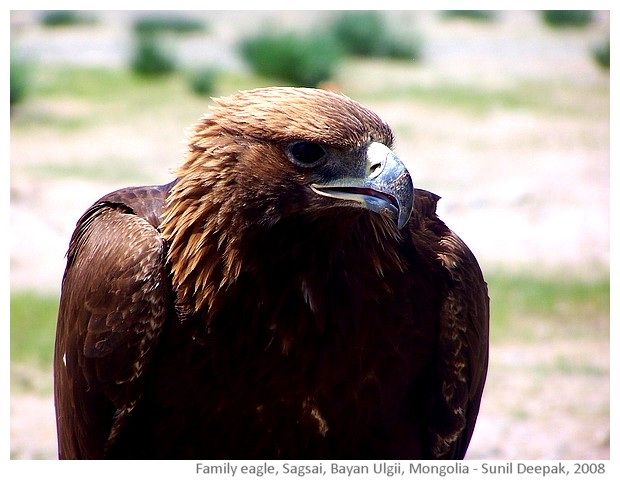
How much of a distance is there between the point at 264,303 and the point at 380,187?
2.58ft

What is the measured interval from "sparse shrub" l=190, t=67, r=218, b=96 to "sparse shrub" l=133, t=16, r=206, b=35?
1751mm

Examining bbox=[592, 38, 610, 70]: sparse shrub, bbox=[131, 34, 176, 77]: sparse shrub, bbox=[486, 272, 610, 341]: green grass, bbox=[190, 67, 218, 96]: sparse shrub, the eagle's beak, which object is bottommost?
bbox=[486, 272, 610, 341]: green grass

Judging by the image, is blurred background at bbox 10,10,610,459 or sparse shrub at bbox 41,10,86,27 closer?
sparse shrub at bbox 41,10,86,27

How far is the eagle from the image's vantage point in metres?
3.74

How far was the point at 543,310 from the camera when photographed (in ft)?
30.1

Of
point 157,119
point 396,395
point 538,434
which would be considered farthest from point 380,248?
point 157,119

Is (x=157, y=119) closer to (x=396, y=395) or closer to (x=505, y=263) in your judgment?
(x=505, y=263)

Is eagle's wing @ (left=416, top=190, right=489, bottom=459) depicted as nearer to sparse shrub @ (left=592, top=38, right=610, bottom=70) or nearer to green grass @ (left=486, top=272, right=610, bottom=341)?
sparse shrub @ (left=592, top=38, right=610, bottom=70)

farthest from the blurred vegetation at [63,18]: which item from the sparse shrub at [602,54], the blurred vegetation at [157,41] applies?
the sparse shrub at [602,54]

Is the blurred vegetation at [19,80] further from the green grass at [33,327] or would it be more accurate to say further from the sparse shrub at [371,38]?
the sparse shrub at [371,38]

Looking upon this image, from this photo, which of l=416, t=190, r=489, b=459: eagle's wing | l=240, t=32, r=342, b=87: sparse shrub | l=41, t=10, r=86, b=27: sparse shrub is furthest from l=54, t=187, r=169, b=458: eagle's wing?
l=240, t=32, r=342, b=87: sparse shrub

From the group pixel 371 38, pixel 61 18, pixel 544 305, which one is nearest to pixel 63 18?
pixel 61 18

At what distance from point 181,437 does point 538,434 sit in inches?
158

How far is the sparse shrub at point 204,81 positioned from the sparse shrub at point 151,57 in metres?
0.29
